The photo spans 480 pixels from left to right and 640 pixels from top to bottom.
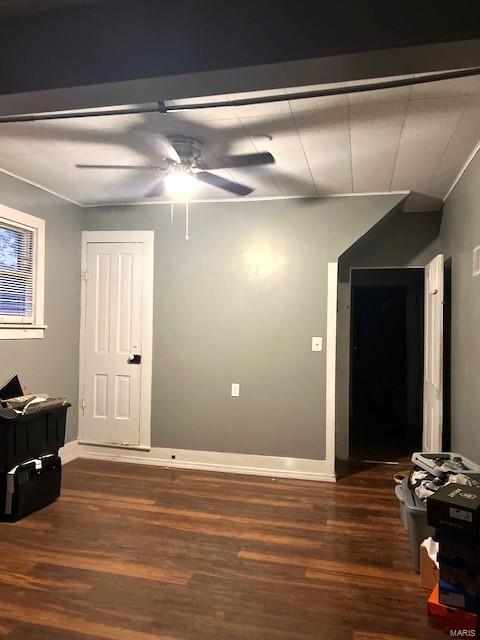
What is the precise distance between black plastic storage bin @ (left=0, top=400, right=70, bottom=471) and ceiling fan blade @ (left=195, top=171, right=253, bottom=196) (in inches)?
81.7

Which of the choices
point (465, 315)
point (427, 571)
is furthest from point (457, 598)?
point (465, 315)

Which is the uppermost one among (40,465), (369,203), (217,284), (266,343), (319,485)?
(369,203)

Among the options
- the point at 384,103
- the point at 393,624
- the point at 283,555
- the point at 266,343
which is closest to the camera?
the point at 393,624

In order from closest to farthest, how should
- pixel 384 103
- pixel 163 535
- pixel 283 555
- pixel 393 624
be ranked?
pixel 393 624
pixel 384 103
pixel 283 555
pixel 163 535

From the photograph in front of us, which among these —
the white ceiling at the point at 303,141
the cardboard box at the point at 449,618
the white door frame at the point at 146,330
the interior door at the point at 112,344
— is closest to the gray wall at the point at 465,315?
the white ceiling at the point at 303,141

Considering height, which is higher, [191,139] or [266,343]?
[191,139]

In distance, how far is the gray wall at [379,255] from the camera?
4.39m

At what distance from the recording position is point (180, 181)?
3.25 meters

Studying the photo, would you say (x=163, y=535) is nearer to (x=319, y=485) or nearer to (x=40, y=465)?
Answer: (x=40, y=465)

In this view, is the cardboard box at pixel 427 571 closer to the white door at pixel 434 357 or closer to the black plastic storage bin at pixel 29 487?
the white door at pixel 434 357

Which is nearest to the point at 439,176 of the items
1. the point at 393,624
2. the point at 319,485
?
the point at 319,485

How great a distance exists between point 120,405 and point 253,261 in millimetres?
1925

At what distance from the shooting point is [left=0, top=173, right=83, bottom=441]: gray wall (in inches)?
144

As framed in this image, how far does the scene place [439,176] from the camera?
3387mm
